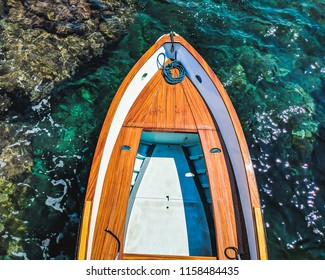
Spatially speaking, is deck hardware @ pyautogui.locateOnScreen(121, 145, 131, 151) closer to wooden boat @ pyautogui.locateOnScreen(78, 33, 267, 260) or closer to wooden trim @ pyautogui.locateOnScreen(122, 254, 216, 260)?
wooden boat @ pyautogui.locateOnScreen(78, 33, 267, 260)

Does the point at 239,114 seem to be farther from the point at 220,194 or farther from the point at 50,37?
the point at 50,37

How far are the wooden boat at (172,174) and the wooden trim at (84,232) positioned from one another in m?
0.02

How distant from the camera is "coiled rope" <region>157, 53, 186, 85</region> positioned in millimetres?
7176

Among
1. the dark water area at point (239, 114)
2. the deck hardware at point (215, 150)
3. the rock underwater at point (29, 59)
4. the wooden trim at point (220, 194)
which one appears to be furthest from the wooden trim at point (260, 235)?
the rock underwater at point (29, 59)

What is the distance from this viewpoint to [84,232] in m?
4.71

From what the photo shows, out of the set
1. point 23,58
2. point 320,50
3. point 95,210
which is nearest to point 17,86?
point 23,58

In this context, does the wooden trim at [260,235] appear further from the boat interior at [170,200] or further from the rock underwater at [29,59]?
the rock underwater at [29,59]

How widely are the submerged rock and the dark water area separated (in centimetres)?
43

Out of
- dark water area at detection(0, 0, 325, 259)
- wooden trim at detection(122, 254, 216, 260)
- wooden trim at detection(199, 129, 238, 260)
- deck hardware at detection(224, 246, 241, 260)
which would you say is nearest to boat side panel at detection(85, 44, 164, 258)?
wooden trim at detection(122, 254, 216, 260)

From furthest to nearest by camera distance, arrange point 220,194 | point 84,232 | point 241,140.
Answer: point 241,140 → point 220,194 → point 84,232

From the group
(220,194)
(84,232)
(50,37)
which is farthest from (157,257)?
(50,37)

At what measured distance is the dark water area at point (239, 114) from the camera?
6516 mm

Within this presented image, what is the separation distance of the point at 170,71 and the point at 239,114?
2360 millimetres
